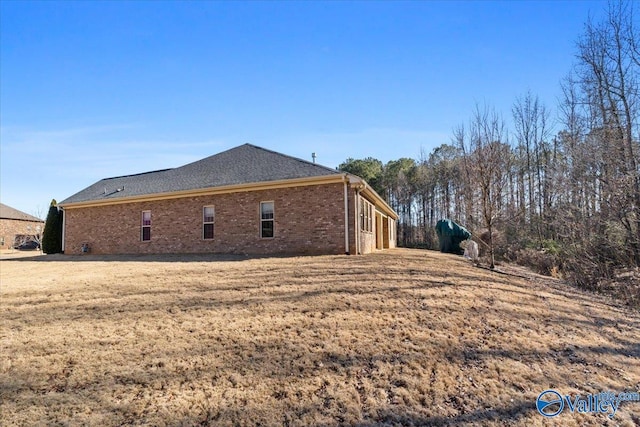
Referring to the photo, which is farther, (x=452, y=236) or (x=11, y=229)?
Result: (x=11, y=229)

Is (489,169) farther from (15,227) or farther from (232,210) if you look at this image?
(15,227)

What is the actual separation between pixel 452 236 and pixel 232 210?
13652 mm

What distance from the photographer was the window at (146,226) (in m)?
16.4

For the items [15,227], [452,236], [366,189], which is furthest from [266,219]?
[15,227]

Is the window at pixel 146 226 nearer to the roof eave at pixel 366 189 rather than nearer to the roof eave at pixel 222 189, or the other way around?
the roof eave at pixel 222 189

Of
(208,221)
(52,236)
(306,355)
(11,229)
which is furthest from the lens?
(11,229)

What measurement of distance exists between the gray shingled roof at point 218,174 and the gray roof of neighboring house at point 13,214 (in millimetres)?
24154

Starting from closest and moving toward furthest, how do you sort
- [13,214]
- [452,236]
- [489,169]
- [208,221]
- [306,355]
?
[306,355] < [489,169] < [208,221] < [452,236] < [13,214]

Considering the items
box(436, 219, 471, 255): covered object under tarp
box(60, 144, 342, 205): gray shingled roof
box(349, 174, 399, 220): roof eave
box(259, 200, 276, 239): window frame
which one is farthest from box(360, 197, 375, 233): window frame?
box(436, 219, 471, 255): covered object under tarp

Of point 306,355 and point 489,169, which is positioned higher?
point 489,169

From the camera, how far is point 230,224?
14.3m

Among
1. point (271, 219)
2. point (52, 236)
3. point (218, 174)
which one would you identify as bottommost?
point (52, 236)

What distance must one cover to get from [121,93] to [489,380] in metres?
13.2

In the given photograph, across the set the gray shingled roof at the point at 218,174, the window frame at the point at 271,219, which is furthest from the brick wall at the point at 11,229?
the window frame at the point at 271,219
